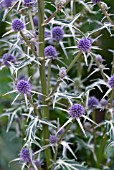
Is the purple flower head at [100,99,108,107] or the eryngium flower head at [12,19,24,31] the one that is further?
the purple flower head at [100,99,108,107]

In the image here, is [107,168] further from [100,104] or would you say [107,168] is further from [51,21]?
[51,21]

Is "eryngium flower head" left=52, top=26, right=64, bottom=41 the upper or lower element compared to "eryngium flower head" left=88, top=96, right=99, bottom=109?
upper

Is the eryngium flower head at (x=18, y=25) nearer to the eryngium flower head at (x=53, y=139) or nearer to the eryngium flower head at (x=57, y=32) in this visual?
the eryngium flower head at (x=57, y=32)

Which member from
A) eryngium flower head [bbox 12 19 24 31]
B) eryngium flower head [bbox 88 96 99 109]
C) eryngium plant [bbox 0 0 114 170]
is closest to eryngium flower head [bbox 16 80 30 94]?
eryngium plant [bbox 0 0 114 170]

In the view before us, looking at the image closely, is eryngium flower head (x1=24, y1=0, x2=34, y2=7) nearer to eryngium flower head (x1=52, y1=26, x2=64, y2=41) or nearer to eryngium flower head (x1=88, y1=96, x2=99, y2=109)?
eryngium flower head (x1=52, y1=26, x2=64, y2=41)

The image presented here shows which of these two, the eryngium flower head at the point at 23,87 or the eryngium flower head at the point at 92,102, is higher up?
the eryngium flower head at the point at 23,87

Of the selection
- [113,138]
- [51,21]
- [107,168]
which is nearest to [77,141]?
[107,168]

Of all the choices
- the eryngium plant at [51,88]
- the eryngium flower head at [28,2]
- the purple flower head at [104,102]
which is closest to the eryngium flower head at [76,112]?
the eryngium plant at [51,88]

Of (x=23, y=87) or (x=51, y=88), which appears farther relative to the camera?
(x=51, y=88)

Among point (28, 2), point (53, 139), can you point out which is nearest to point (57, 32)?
point (28, 2)

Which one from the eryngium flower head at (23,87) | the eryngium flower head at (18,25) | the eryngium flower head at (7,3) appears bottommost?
the eryngium flower head at (23,87)

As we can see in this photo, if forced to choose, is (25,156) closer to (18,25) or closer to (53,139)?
(53,139)

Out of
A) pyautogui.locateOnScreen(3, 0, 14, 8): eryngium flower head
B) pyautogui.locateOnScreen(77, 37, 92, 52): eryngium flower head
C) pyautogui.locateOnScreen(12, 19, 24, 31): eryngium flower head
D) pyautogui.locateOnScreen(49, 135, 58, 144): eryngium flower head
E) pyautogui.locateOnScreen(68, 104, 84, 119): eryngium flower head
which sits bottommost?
pyautogui.locateOnScreen(49, 135, 58, 144): eryngium flower head
